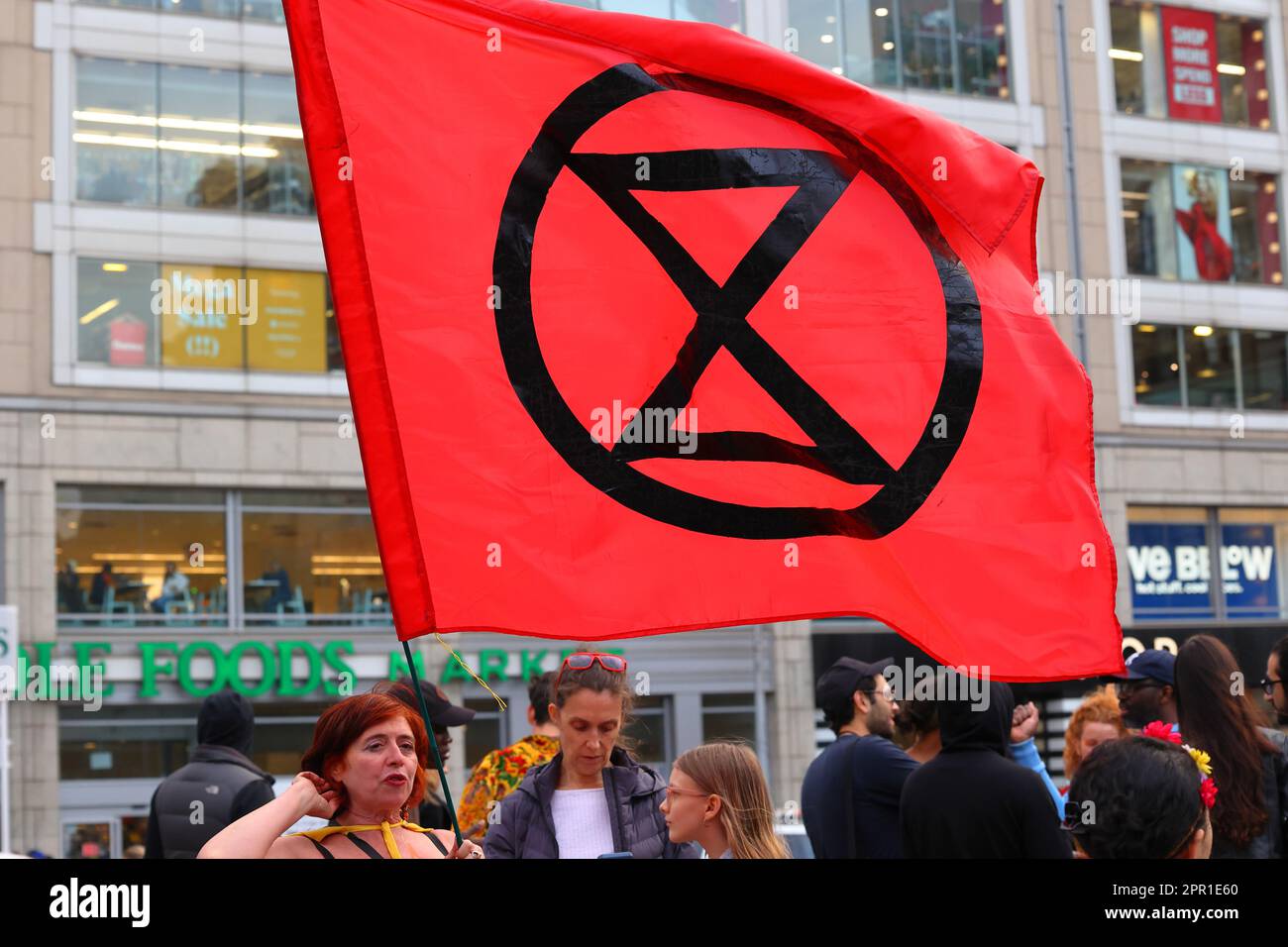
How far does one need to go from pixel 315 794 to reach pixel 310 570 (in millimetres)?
21162

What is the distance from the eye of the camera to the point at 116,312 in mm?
23547

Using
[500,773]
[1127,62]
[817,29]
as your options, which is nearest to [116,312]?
[817,29]

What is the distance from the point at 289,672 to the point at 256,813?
20488 mm

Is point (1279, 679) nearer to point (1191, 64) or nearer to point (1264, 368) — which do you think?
point (1264, 368)

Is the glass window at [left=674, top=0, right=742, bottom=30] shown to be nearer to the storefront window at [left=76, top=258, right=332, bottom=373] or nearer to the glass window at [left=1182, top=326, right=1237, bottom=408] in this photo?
the storefront window at [left=76, top=258, right=332, bottom=373]

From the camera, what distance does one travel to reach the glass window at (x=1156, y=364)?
→ 29922 mm

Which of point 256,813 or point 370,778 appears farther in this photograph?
point 370,778

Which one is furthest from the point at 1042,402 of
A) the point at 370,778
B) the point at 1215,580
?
the point at 1215,580

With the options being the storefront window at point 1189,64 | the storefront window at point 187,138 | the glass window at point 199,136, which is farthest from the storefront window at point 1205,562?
the glass window at point 199,136

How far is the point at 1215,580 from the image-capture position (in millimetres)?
30094

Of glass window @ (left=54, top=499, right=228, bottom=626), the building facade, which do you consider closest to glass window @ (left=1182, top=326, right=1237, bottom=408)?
the building facade
